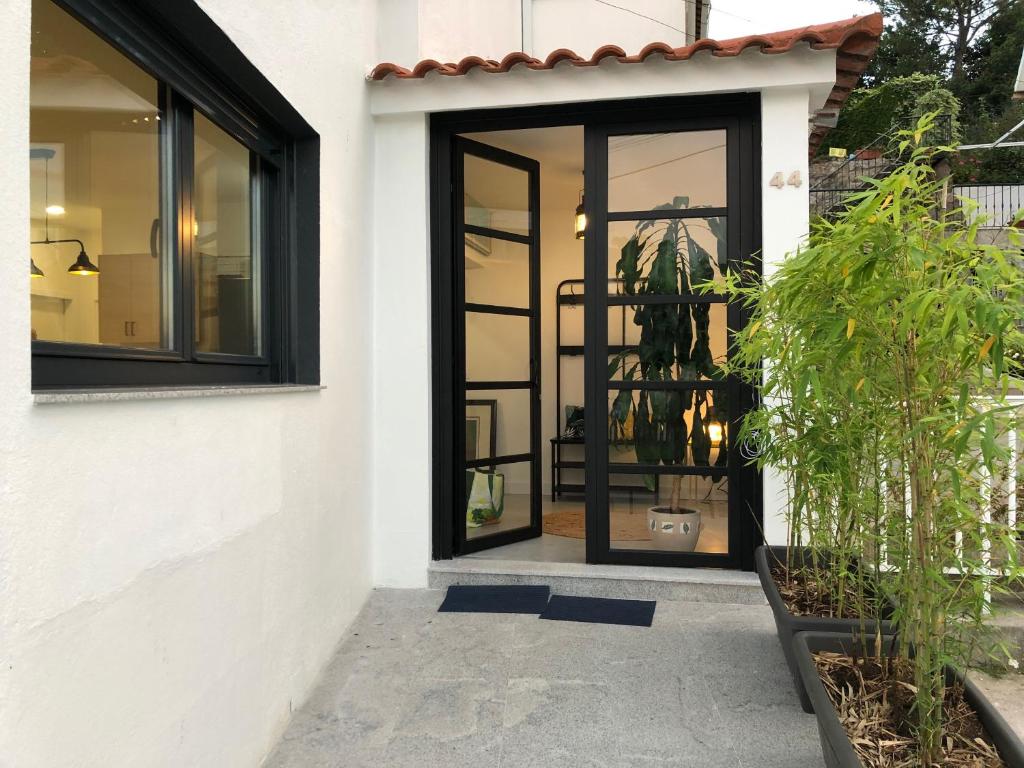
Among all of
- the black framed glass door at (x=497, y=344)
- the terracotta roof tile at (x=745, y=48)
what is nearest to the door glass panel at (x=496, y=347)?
the black framed glass door at (x=497, y=344)

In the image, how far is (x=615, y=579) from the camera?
3883 millimetres

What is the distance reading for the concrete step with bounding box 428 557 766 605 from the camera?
3.77 m

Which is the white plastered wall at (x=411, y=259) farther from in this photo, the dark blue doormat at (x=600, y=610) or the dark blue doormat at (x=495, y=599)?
the dark blue doormat at (x=600, y=610)

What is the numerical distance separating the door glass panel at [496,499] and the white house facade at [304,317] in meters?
0.02

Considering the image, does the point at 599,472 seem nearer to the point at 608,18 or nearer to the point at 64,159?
the point at 64,159

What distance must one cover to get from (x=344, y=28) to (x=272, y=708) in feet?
9.62

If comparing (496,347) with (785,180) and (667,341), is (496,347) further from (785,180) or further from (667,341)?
(785,180)

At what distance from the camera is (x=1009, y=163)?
15.9m

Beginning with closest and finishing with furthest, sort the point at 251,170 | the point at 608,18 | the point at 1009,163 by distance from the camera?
the point at 251,170, the point at 608,18, the point at 1009,163

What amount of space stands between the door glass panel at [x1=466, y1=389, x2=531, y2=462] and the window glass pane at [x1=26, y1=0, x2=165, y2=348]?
2.42 m

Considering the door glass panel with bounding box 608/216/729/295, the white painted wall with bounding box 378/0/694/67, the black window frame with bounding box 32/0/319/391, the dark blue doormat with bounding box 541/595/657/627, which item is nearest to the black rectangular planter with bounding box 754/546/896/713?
the dark blue doormat with bounding box 541/595/657/627

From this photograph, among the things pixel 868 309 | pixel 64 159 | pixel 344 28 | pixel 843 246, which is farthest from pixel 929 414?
pixel 344 28

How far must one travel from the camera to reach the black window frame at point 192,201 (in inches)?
69.8

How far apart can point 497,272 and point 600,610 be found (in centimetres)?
206
